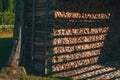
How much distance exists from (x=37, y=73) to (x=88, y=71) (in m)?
2.47

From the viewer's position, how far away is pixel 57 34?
43.2 feet

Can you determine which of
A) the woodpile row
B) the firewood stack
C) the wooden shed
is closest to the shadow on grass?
the wooden shed

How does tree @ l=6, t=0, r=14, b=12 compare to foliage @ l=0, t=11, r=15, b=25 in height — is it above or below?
above

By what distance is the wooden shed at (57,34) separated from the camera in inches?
516

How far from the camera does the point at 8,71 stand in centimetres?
1278

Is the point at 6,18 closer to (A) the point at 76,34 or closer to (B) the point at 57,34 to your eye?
(A) the point at 76,34

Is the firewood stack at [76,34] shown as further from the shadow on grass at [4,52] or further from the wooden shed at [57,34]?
the shadow on grass at [4,52]

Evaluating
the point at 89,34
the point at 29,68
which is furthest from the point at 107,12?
the point at 29,68

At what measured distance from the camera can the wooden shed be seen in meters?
13.1

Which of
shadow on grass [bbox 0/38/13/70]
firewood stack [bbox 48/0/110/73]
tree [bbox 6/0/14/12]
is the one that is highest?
tree [bbox 6/0/14/12]

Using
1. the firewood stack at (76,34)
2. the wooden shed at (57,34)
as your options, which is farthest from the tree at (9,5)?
the wooden shed at (57,34)

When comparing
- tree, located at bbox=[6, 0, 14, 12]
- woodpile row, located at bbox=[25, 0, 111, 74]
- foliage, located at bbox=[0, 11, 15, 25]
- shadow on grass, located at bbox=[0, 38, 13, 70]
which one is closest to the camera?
woodpile row, located at bbox=[25, 0, 111, 74]

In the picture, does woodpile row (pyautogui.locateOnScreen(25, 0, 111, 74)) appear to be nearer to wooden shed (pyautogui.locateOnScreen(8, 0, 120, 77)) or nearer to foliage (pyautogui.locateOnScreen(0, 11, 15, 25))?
wooden shed (pyautogui.locateOnScreen(8, 0, 120, 77))

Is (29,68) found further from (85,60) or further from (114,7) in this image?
(114,7)
